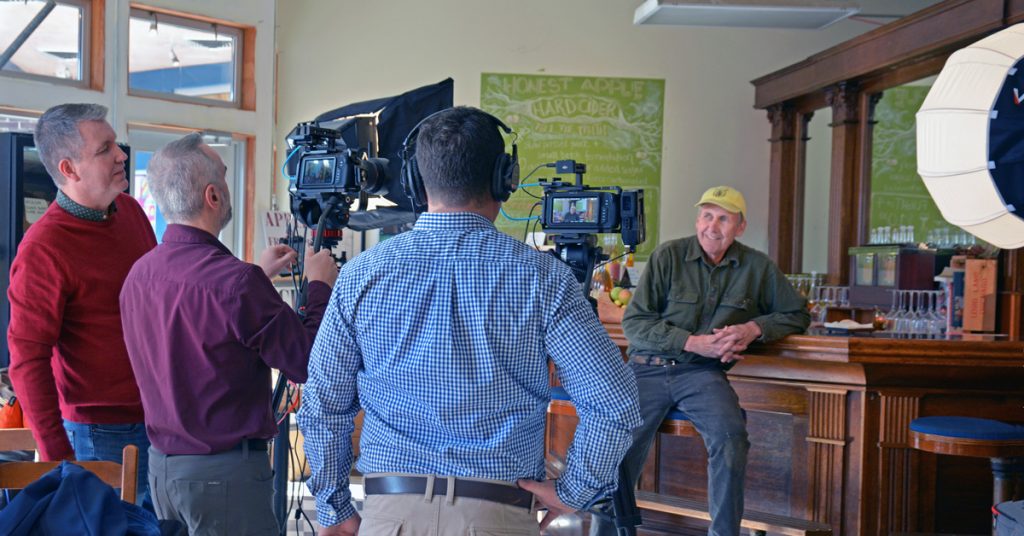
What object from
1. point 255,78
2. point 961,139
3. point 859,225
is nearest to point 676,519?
point 961,139

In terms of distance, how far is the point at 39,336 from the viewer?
2.31 meters

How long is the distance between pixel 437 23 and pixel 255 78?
5.42ft

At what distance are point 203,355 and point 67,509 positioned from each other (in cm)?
52

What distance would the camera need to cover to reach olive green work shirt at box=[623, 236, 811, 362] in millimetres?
3787

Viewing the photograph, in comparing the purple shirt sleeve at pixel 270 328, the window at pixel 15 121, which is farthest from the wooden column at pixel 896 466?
the window at pixel 15 121

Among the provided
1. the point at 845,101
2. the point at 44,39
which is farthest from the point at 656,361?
the point at 44,39

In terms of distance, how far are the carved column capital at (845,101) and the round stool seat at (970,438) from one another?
3.57m

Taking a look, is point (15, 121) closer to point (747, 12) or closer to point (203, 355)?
point (203, 355)

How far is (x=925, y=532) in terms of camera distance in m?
3.70

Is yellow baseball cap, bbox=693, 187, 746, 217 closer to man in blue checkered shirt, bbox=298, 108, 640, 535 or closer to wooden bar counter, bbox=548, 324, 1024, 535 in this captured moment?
wooden bar counter, bbox=548, 324, 1024, 535

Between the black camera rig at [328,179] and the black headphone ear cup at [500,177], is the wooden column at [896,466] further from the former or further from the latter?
the black headphone ear cup at [500,177]

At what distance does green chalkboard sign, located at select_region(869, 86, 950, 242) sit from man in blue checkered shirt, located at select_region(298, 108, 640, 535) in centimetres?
580

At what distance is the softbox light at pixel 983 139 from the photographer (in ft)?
7.57

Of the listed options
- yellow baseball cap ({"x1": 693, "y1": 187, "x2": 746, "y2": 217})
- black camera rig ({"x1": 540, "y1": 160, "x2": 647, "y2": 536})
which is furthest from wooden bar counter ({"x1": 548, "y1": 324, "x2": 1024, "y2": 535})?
black camera rig ({"x1": 540, "y1": 160, "x2": 647, "y2": 536})
